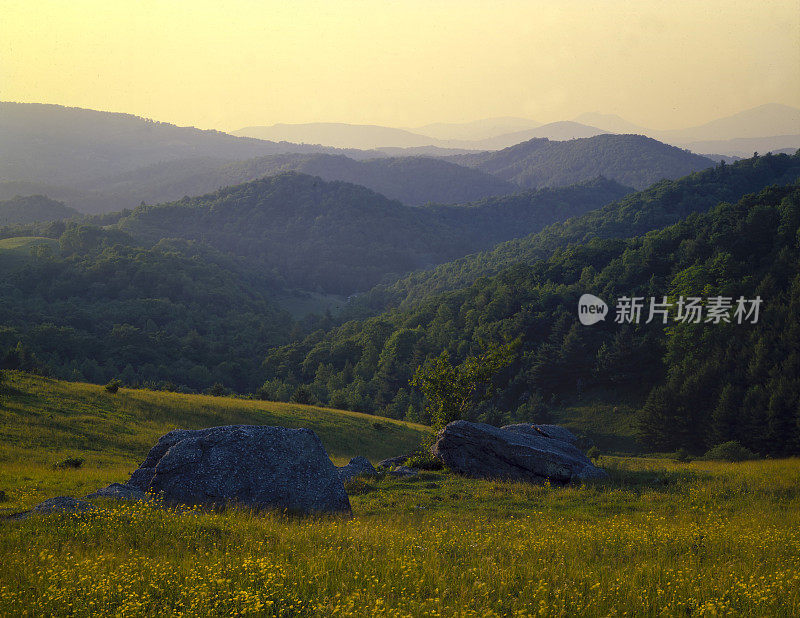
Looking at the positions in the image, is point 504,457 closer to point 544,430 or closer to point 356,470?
point 356,470

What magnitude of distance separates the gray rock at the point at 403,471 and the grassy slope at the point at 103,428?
843cm

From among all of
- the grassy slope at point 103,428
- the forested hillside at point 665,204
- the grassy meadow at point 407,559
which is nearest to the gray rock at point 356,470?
the grassy meadow at point 407,559

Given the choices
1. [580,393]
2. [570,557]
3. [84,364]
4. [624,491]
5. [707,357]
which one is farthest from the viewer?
[84,364]

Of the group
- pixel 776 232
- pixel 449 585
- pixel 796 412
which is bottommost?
pixel 796 412

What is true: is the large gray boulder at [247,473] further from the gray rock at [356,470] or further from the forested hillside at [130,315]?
the forested hillside at [130,315]

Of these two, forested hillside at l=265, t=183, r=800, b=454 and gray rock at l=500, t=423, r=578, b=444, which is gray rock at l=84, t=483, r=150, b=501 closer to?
gray rock at l=500, t=423, r=578, b=444

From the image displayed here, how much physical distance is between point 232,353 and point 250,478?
11827 centimetres

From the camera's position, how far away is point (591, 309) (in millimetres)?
91312

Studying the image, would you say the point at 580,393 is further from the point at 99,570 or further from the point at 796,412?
the point at 99,570

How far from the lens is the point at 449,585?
8.12 m

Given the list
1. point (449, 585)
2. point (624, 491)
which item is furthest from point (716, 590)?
point (624, 491)

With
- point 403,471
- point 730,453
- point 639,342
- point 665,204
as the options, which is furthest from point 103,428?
point 665,204

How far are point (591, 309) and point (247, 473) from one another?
8476 cm

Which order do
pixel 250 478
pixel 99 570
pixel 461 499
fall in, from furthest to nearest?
pixel 461 499, pixel 250 478, pixel 99 570
